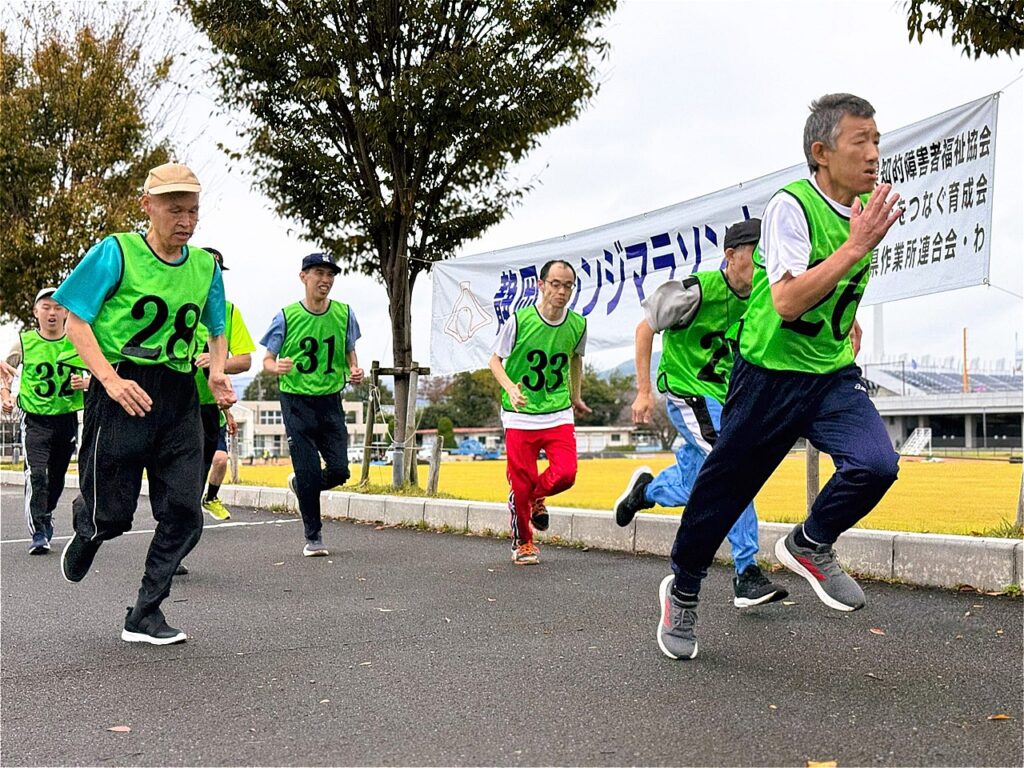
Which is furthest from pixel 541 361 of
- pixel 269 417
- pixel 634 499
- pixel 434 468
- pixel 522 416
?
pixel 269 417

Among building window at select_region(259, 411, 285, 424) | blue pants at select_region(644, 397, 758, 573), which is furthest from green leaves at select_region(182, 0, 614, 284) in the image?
building window at select_region(259, 411, 285, 424)

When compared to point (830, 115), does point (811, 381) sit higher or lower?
lower

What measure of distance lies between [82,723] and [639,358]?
3.49 meters

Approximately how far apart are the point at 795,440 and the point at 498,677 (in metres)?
1.41

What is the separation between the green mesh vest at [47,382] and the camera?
8086 mm

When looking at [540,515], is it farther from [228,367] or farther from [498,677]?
[498,677]

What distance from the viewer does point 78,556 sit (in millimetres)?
4895

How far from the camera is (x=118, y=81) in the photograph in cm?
2155

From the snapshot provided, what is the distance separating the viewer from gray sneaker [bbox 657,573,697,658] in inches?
160

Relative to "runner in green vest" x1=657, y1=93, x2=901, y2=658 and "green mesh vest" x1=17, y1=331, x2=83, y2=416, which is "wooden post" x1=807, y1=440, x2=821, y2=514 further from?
"green mesh vest" x1=17, y1=331, x2=83, y2=416

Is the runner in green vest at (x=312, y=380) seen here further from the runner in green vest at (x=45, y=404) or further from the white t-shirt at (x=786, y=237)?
the white t-shirt at (x=786, y=237)

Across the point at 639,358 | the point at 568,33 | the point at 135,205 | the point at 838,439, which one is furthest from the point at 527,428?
the point at 135,205

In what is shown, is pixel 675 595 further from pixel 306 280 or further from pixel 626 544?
pixel 306 280

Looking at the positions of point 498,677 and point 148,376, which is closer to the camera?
point 498,677
